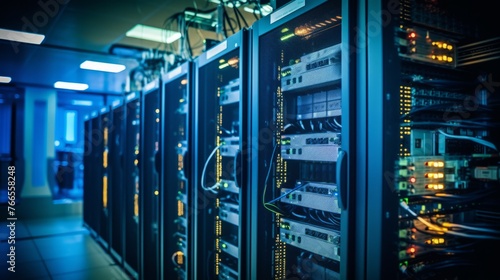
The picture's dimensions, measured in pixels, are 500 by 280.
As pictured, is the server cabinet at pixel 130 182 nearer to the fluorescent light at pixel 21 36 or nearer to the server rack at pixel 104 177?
the server rack at pixel 104 177

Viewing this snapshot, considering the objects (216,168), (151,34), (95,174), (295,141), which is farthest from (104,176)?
(295,141)

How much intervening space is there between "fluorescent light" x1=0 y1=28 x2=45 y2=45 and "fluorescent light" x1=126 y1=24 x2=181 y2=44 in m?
0.95

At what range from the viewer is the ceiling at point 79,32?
2.89 meters

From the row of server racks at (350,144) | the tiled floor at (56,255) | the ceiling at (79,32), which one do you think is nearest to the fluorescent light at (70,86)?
the ceiling at (79,32)

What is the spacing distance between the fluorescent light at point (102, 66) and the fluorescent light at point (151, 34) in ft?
3.15

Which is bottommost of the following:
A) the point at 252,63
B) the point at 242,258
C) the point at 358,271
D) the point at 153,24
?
the point at 242,258

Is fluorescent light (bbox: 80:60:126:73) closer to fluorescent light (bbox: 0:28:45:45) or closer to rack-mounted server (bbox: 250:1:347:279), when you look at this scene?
fluorescent light (bbox: 0:28:45:45)

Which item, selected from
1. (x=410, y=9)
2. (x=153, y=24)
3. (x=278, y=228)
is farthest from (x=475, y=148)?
(x=153, y=24)

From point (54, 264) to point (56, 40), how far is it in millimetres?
2461

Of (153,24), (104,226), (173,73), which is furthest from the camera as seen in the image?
(104,226)

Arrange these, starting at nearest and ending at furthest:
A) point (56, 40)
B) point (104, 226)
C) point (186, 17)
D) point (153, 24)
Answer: point (186, 17)
point (153, 24)
point (56, 40)
point (104, 226)

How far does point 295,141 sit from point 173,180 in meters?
1.31

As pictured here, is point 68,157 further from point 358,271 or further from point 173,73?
point 358,271

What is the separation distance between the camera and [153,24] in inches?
135
